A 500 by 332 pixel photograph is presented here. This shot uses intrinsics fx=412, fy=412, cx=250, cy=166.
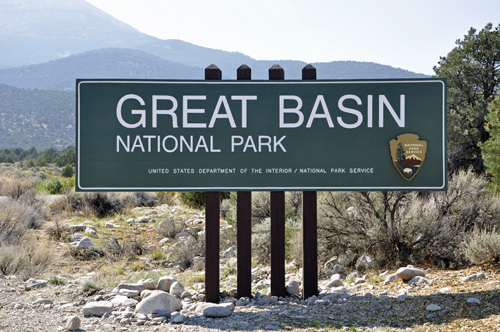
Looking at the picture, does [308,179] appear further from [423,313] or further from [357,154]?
[423,313]

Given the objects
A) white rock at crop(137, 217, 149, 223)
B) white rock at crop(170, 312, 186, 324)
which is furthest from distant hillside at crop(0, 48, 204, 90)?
white rock at crop(170, 312, 186, 324)

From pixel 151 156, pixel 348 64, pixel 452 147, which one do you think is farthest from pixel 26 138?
pixel 348 64

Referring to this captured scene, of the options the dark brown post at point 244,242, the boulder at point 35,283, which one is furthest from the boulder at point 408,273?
the boulder at point 35,283

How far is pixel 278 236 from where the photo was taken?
18.8 ft

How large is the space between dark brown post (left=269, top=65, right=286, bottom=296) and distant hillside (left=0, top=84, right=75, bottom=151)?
83.1 metres

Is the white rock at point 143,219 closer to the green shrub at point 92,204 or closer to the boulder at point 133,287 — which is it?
Answer: the green shrub at point 92,204

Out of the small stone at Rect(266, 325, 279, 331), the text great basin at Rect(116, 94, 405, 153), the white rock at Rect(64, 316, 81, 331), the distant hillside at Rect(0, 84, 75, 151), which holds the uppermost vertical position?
the distant hillside at Rect(0, 84, 75, 151)

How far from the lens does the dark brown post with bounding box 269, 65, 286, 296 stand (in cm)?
572

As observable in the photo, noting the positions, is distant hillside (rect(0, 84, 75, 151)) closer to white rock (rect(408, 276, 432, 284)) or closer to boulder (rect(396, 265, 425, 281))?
boulder (rect(396, 265, 425, 281))

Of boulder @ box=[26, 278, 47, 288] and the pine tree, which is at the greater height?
the pine tree

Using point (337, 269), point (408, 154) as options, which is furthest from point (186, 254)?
point (408, 154)

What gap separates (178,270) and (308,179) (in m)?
4.05

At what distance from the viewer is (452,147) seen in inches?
778

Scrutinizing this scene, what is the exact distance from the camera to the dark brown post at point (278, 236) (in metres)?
5.72
